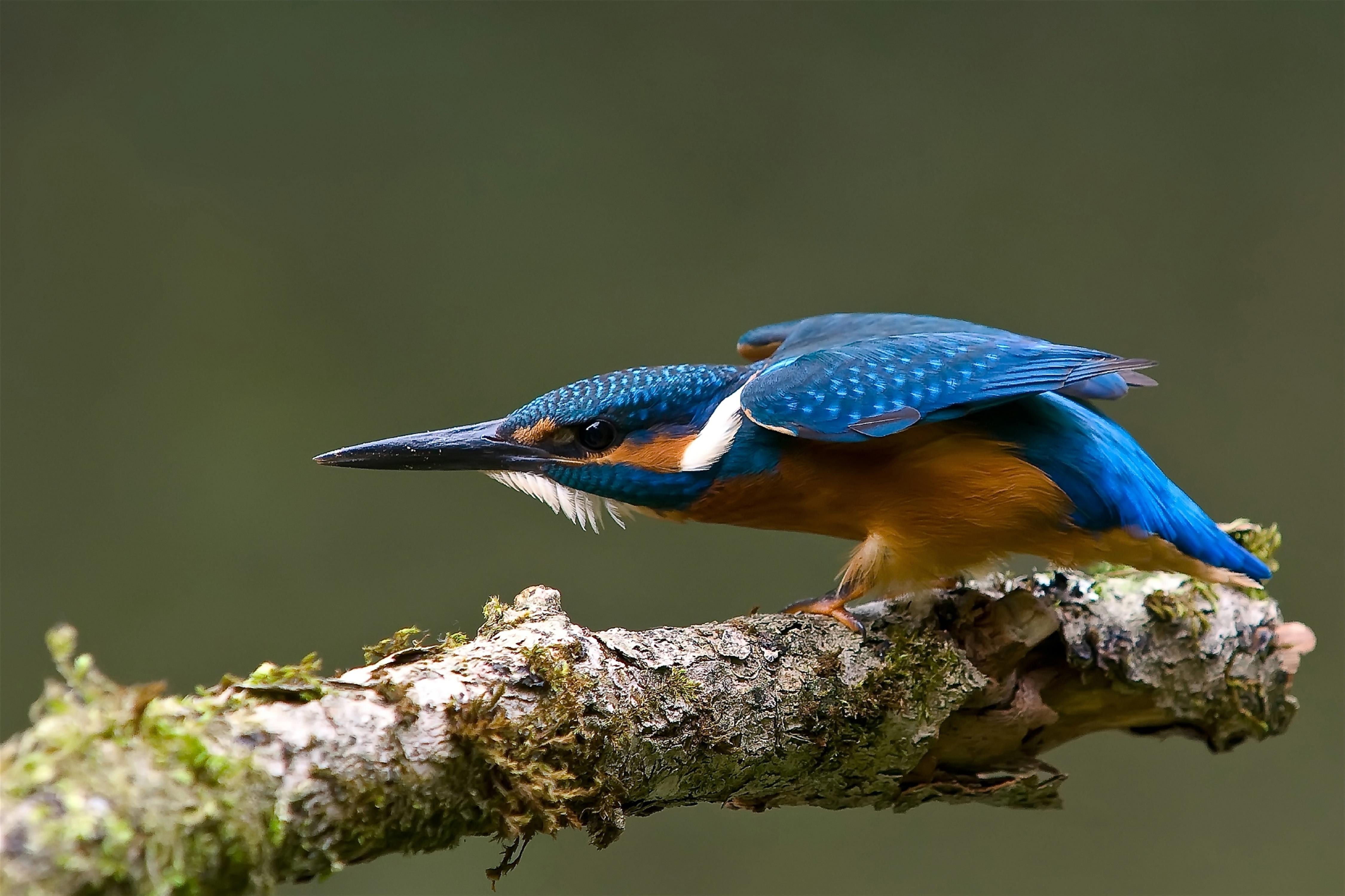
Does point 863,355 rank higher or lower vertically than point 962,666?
higher

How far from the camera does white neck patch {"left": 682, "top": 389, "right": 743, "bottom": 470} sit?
1729 millimetres

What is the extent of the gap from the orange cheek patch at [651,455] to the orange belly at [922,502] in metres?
0.08

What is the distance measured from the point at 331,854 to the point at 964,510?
1.11m

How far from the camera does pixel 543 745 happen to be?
1183 millimetres

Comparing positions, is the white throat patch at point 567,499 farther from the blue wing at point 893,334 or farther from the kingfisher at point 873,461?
the blue wing at point 893,334

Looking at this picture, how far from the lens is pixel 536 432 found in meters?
1.70

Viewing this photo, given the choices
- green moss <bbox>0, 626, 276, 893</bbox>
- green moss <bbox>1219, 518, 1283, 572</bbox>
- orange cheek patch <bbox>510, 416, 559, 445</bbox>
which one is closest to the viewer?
green moss <bbox>0, 626, 276, 893</bbox>

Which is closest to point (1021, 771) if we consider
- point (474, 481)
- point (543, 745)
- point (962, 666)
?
point (962, 666)

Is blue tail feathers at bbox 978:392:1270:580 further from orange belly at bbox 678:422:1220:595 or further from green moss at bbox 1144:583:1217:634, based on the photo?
green moss at bbox 1144:583:1217:634

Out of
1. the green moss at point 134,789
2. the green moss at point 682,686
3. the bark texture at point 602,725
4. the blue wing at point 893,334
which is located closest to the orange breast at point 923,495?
the bark texture at point 602,725

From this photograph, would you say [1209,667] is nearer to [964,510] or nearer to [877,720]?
[964,510]

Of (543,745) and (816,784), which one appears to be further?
(816,784)

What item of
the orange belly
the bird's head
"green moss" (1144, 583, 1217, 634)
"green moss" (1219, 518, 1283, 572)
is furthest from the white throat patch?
"green moss" (1219, 518, 1283, 572)

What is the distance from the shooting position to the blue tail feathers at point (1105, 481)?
1.73 meters
